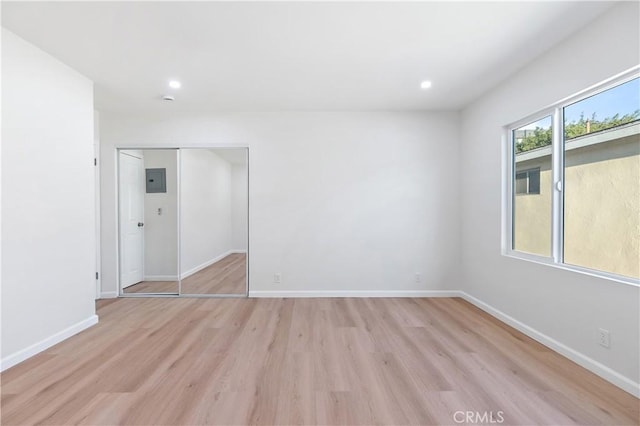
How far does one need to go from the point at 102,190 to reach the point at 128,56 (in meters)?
2.26

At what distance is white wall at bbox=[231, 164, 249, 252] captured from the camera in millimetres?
4469

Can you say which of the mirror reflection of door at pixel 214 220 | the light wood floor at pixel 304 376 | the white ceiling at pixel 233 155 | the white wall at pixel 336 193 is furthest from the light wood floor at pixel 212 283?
the white ceiling at pixel 233 155

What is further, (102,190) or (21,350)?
(102,190)

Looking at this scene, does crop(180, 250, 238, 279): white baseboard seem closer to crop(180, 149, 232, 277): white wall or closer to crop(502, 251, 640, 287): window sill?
crop(180, 149, 232, 277): white wall

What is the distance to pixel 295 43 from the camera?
7.71ft

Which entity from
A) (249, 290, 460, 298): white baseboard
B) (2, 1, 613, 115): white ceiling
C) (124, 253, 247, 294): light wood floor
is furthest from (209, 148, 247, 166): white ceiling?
(249, 290, 460, 298): white baseboard

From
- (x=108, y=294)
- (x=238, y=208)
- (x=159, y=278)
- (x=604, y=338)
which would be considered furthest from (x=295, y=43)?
(x=108, y=294)

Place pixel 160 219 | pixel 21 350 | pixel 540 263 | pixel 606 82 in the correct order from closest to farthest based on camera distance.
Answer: pixel 606 82
pixel 21 350
pixel 540 263
pixel 160 219

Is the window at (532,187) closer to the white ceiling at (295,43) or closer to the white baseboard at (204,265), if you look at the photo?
the white ceiling at (295,43)

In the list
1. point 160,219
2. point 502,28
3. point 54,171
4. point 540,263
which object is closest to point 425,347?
point 540,263

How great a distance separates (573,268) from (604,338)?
1.75 feet

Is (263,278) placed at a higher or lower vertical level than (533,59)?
lower

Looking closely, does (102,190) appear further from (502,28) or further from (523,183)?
(523,183)

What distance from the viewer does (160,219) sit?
4445 millimetres
